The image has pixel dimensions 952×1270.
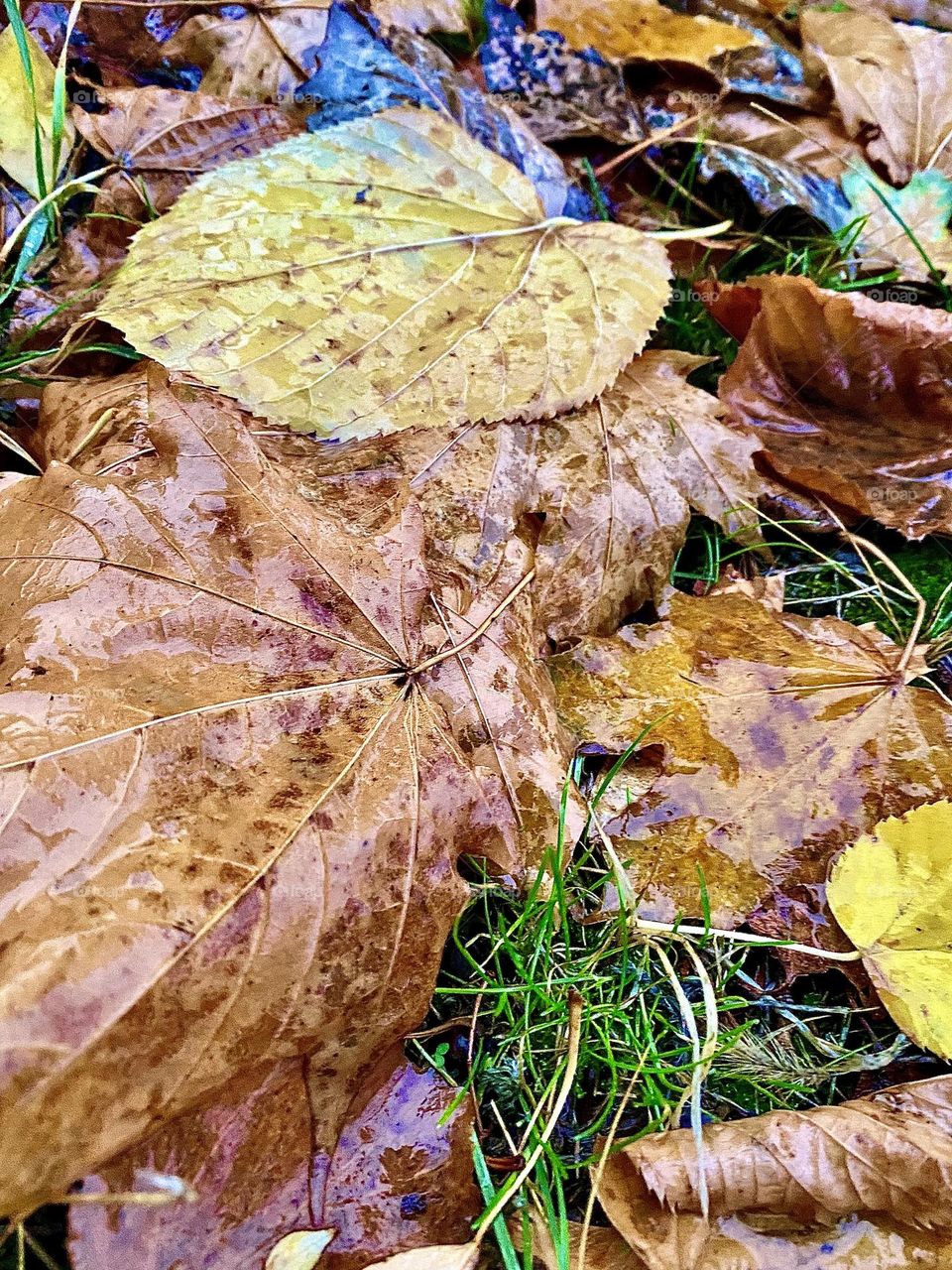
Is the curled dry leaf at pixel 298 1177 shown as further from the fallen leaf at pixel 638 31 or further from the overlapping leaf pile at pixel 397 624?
the fallen leaf at pixel 638 31

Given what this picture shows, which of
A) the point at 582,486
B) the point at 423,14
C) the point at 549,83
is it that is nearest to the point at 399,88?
the point at 423,14

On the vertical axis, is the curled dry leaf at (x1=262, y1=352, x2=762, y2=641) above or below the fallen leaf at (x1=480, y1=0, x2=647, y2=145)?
Result: below

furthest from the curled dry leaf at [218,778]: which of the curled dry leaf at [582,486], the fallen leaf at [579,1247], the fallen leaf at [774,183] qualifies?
the fallen leaf at [774,183]

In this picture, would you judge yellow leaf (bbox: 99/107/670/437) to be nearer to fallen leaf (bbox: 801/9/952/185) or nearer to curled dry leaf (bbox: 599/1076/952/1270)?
fallen leaf (bbox: 801/9/952/185)

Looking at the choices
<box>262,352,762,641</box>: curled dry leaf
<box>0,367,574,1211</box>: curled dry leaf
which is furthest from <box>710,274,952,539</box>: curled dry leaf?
<box>0,367,574,1211</box>: curled dry leaf

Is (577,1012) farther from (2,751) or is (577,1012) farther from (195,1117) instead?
(2,751)

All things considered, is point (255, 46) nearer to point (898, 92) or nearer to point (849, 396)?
point (849, 396)
